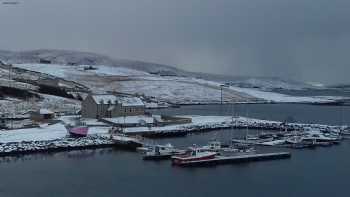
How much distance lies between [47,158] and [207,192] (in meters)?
9.91

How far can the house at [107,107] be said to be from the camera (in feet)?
154

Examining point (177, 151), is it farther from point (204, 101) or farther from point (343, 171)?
point (204, 101)

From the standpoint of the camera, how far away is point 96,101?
153 ft

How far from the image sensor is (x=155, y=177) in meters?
27.8

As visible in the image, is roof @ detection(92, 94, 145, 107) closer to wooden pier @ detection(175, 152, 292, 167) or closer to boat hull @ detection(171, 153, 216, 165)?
wooden pier @ detection(175, 152, 292, 167)

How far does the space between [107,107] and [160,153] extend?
1441 cm

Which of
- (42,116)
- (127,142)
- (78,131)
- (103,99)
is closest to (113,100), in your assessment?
(103,99)

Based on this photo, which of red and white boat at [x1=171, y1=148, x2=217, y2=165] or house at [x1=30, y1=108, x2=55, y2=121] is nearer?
red and white boat at [x1=171, y1=148, x2=217, y2=165]

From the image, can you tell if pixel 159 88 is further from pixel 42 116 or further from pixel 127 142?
pixel 127 142

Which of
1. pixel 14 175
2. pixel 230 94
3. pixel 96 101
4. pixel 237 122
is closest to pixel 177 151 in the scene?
pixel 14 175

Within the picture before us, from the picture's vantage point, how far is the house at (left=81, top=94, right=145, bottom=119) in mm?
46812

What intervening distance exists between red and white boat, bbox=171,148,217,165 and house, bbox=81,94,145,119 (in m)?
14.6

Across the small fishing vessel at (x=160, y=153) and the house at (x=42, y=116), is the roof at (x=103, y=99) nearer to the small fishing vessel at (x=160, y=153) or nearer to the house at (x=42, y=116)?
the house at (x=42, y=116)

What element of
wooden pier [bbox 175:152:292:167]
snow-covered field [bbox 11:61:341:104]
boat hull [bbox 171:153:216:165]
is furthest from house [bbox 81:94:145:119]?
snow-covered field [bbox 11:61:341:104]
